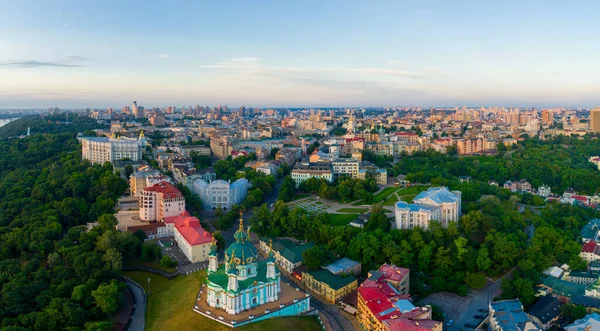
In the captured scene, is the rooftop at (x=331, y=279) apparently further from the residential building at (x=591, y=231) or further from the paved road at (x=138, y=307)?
the residential building at (x=591, y=231)

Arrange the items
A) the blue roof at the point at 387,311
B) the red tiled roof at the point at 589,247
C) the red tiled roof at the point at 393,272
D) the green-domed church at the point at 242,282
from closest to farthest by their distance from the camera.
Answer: the blue roof at the point at 387,311, the green-domed church at the point at 242,282, the red tiled roof at the point at 393,272, the red tiled roof at the point at 589,247

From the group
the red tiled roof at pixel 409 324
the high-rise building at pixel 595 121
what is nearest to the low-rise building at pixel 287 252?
the red tiled roof at pixel 409 324

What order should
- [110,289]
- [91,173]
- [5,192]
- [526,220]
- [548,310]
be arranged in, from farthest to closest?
[91,173], [5,192], [526,220], [548,310], [110,289]

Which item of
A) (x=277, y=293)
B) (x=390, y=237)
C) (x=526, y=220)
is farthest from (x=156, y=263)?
(x=526, y=220)

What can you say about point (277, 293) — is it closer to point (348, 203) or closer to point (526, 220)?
point (348, 203)

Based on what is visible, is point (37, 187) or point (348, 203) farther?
point (348, 203)

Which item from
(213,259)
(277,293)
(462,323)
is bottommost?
(462,323)
